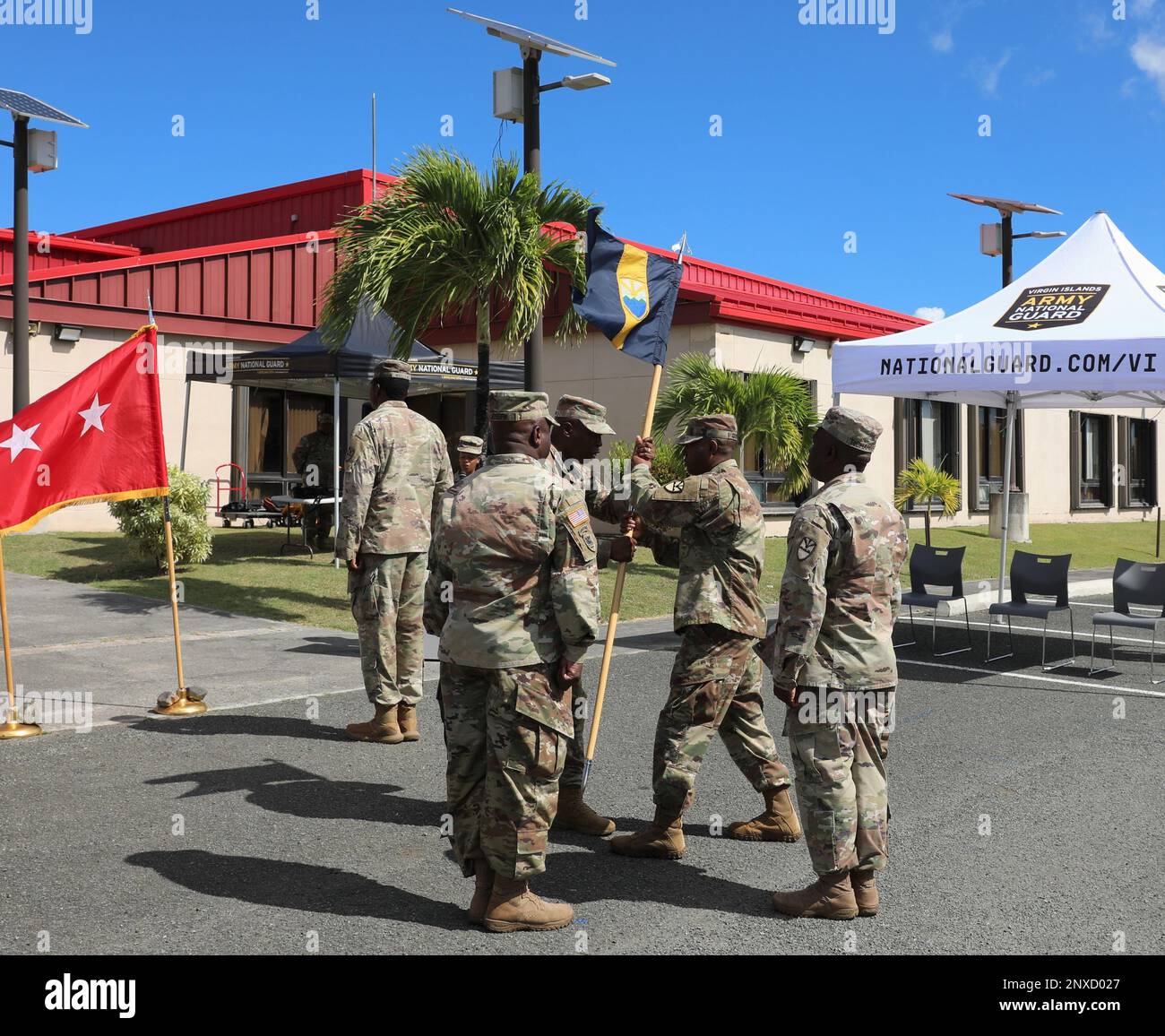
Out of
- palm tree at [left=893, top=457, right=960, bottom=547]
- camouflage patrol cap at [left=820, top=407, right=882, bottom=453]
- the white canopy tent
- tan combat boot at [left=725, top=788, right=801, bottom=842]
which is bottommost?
tan combat boot at [left=725, top=788, right=801, bottom=842]

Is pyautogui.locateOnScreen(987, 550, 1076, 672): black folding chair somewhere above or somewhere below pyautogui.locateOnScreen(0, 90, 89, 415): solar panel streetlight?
below

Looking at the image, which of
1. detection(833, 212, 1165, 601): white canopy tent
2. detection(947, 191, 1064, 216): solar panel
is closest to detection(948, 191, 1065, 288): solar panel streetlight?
detection(947, 191, 1064, 216): solar panel

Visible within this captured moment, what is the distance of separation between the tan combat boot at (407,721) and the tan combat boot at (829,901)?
3.17 metres

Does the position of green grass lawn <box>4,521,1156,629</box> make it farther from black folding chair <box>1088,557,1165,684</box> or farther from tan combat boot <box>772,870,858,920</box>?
tan combat boot <box>772,870,858,920</box>

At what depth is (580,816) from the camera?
5.03 m

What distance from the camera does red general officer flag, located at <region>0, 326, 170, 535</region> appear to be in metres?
6.83

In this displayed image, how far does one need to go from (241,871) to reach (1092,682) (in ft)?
23.1

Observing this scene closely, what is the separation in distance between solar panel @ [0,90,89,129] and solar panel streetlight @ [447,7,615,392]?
8.57 meters

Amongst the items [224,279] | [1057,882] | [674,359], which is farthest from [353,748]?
[224,279]

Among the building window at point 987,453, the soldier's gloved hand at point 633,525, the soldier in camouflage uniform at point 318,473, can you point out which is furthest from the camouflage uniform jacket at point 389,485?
the building window at point 987,453

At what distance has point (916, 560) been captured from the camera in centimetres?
1129

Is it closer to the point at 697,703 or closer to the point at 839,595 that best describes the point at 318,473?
the point at 697,703

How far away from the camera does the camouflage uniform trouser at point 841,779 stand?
3.96 meters

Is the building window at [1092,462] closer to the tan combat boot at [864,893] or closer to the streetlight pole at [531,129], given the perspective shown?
the streetlight pole at [531,129]
